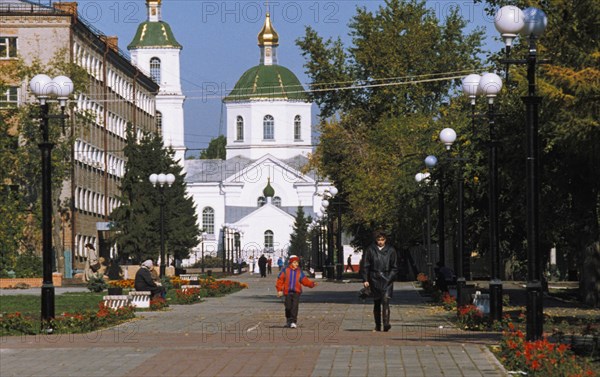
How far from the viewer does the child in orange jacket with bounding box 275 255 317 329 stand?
78.7ft

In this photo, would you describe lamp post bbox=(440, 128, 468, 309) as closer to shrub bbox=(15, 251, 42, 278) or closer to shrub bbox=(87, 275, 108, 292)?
shrub bbox=(87, 275, 108, 292)

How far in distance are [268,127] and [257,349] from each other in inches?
5527

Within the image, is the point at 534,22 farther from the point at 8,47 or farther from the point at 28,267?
the point at 8,47

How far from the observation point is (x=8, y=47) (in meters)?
76.8

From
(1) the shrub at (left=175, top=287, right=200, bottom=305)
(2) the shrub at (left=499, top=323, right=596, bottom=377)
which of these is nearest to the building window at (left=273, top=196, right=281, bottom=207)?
(1) the shrub at (left=175, top=287, right=200, bottom=305)

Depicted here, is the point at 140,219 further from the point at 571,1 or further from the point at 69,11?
the point at 571,1

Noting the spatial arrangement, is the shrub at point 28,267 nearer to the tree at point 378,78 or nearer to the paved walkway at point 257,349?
the tree at point 378,78

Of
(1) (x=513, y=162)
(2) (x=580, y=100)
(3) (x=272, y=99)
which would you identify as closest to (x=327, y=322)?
(2) (x=580, y=100)

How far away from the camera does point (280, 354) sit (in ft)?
55.4

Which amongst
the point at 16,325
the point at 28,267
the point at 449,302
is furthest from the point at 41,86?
the point at 28,267

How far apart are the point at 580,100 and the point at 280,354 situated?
9970mm

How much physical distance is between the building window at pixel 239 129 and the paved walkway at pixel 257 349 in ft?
425

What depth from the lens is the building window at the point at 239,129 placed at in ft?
514

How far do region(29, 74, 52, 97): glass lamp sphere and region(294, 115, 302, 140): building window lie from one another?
133 metres
